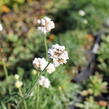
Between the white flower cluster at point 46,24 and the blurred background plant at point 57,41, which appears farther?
the blurred background plant at point 57,41

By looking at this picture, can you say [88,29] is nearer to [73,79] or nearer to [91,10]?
[91,10]

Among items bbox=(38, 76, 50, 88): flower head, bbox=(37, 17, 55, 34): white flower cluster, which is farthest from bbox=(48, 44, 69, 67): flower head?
bbox=(38, 76, 50, 88): flower head

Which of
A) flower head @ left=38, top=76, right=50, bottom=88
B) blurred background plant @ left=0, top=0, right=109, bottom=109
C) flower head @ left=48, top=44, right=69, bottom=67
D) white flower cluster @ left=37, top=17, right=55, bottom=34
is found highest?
blurred background plant @ left=0, top=0, right=109, bottom=109

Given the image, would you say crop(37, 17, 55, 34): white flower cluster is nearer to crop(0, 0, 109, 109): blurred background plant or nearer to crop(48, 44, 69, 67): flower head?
crop(48, 44, 69, 67): flower head

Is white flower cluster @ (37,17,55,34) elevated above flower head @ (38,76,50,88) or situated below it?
above

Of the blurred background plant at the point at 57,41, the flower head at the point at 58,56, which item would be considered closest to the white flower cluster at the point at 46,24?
the flower head at the point at 58,56

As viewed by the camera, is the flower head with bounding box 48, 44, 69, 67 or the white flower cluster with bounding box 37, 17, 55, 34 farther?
the white flower cluster with bounding box 37, 17, 55, 34

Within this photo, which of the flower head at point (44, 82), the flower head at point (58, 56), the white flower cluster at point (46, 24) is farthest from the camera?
the flower head at point (44, 82)

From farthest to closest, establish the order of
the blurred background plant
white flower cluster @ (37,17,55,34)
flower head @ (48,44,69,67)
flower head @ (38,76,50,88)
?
the blurred background plant → flower head @ (38,76,50,88) → white flower cluster @ (37,17,55,34) → flower head @ (48,44,69,67)

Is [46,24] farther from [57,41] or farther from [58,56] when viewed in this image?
[57,41]

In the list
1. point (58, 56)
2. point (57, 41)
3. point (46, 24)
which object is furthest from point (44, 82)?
point (57, 41)

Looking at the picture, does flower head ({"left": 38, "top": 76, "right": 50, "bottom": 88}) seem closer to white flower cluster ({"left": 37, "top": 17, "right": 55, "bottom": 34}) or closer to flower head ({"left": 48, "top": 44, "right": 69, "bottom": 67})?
white flower cluster ({"left": 37, "top": 17, "right": 55, "bottom": 34})

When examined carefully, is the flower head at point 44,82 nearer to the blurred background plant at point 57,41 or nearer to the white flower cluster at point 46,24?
the blurred background plant at point 57,41

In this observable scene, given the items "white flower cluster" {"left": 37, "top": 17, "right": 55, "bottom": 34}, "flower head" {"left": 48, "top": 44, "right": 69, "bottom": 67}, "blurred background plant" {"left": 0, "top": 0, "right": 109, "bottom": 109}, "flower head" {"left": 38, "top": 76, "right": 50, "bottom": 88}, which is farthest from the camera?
"blurred background plant" {"left": 0, "top": 0, "right": 109, "bottom": 109}
